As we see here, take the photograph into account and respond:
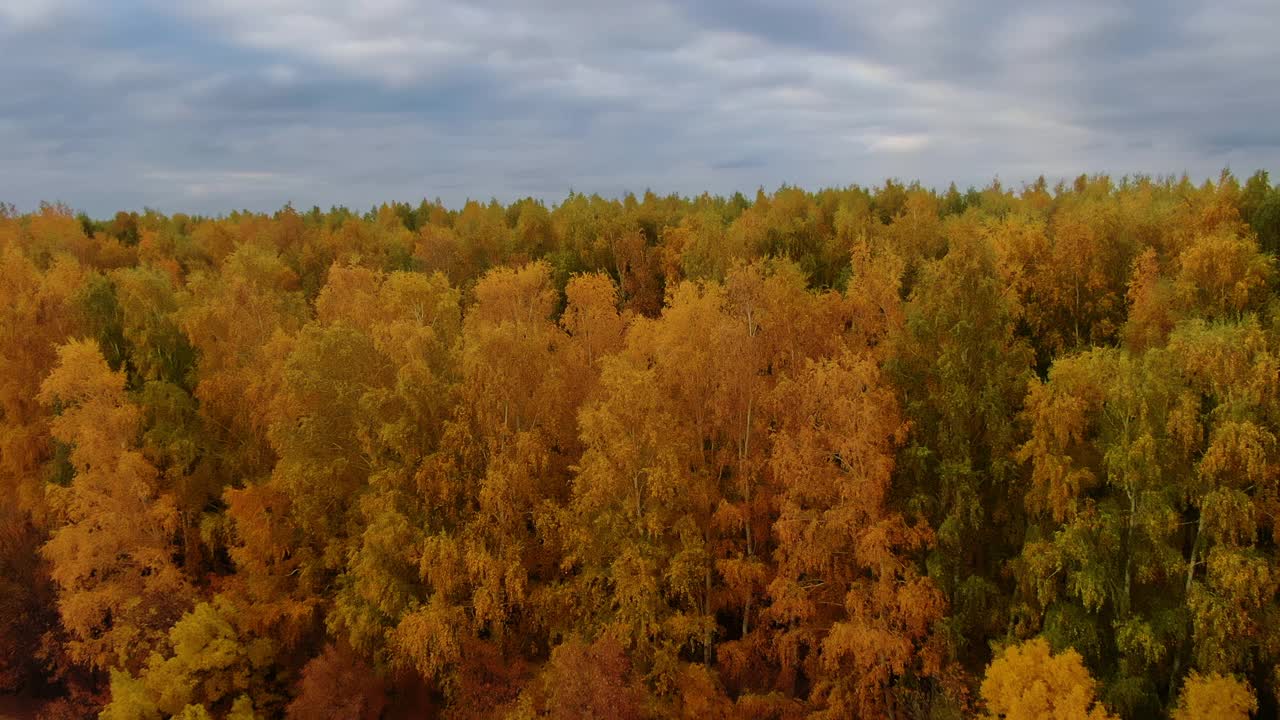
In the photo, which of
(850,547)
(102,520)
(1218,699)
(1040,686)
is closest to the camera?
(1218,699)

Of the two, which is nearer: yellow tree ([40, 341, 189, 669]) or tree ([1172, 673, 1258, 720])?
tree ([1172, 673, 1258, 720])

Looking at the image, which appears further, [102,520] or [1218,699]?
[102,520]

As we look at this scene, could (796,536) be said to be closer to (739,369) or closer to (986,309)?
(739,369)

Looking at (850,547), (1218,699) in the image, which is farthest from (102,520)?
→ (1218,699)

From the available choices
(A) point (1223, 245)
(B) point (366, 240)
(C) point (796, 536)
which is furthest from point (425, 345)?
(B) point (366, 240)

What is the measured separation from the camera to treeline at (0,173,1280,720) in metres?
→ 20.8

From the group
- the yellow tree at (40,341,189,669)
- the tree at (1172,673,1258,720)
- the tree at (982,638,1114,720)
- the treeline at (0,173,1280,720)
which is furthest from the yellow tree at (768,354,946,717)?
the yellow tree at (40,341,189,669)

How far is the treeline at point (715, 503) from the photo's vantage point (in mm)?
20766

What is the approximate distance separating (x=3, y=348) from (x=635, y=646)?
114 ft

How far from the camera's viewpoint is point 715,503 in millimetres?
28297

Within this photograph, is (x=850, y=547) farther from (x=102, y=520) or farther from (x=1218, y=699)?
(x=102, y=520)

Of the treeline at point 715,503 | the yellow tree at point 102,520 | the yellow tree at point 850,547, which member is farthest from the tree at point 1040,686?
the yellow tree at point 102,520

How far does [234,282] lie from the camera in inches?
1484

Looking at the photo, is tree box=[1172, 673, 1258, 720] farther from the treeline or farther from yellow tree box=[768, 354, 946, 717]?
yellow tree box=[768, 354, 946, 717]
